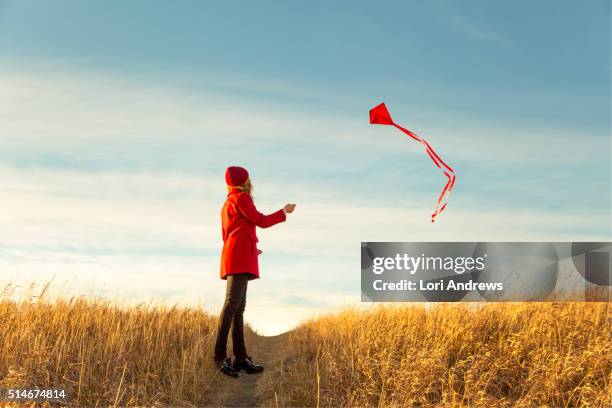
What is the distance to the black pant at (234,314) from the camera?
7547 millimetres

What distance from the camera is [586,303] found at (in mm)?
10883

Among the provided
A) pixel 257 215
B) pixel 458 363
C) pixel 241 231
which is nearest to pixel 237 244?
pixel 241 231

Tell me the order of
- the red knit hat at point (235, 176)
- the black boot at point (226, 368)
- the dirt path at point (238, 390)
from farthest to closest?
1. the black boot at point (226, 368)
2. the red knit hat at point (235, 176)
3. the dirt path at point (238, 390)

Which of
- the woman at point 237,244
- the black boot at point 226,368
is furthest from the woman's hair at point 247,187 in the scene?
the black boot at point 226,368

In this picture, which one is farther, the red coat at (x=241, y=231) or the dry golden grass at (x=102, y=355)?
the red coat at (x=241, y=231)

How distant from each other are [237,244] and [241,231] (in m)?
0.18

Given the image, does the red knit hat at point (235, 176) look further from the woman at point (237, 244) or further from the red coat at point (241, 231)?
the red coat at point (241, 231)

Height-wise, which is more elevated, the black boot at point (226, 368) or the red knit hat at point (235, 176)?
the red knit hat at point (235, 176)

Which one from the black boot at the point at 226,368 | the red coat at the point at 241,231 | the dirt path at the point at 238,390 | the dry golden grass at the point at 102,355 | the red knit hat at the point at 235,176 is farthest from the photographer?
the black boot at the point at 226,368

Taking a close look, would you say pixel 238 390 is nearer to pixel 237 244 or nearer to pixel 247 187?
pixel 237 244

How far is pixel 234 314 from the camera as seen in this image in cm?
788

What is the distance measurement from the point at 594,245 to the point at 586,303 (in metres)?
2.66

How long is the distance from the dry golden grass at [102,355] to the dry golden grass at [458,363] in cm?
124

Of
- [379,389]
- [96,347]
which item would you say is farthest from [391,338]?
[96,347]
